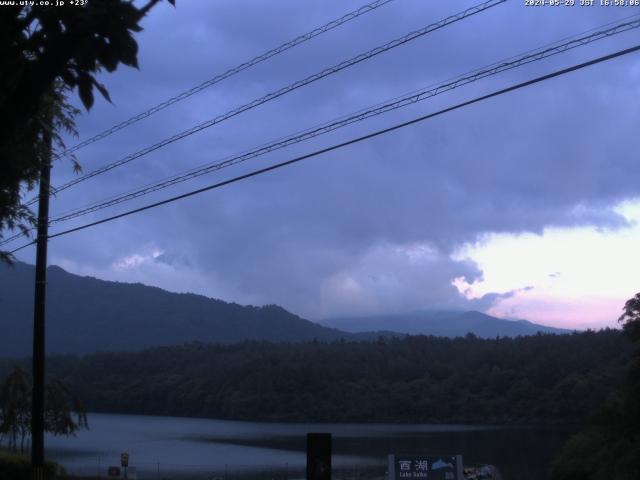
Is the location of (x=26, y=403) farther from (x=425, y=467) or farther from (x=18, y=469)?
(x=425, y=467)

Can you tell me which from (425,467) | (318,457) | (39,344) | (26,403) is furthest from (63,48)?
(26,403)

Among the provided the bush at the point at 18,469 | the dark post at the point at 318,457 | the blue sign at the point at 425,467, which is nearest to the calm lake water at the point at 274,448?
the blue sign at the point at 425,467

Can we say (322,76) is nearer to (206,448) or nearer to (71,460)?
(71,460)

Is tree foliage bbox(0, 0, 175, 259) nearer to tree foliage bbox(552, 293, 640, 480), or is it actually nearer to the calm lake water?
tree foliage bbox(552, 293, 640, 480)

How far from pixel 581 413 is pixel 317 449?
6541 cm

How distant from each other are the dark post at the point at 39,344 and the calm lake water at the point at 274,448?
18.7 metres

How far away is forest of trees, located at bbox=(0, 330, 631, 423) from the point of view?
81.2 m

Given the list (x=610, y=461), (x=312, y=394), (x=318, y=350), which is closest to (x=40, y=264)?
(x=610, y=461)

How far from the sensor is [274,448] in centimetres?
7331

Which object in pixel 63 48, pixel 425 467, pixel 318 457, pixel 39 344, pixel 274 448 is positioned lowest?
pixel 274 448

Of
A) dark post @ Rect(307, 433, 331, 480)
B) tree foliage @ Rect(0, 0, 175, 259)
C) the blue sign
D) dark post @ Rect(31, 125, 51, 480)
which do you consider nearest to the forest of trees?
the blue sign

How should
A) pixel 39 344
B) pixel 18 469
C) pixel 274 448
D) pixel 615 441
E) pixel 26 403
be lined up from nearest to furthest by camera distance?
1. pixel 39 344
2. pixel 18 469
3. pixel 26 403
4. pixel 615 441
5. pixel 274 448

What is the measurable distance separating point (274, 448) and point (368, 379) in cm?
3865

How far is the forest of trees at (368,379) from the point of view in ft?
266
